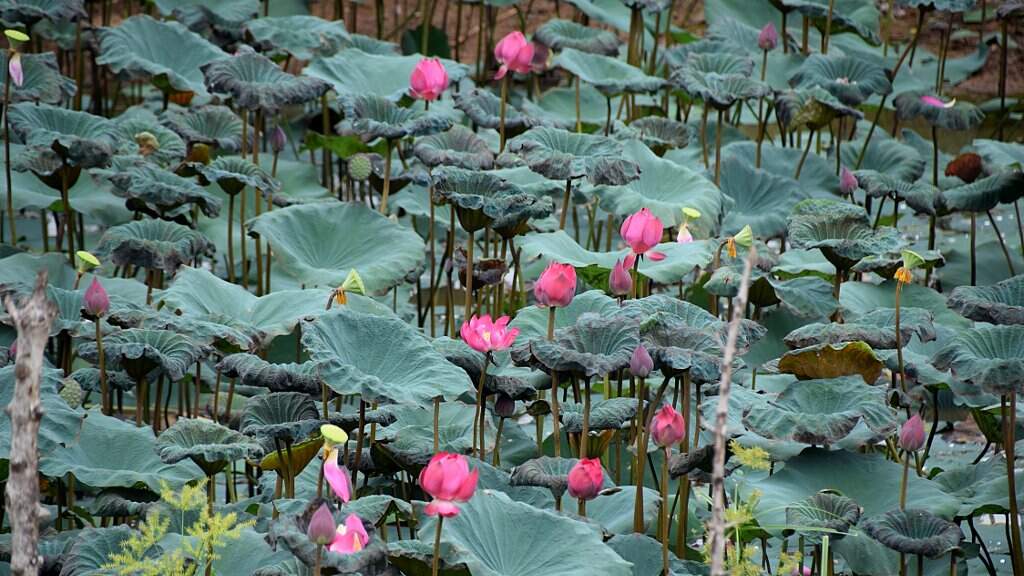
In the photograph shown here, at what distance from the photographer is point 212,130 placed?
133 inches

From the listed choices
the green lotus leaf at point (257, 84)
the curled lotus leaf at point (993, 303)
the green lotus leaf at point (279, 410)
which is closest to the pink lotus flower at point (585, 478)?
the green lotus leaf at point (279, 410)

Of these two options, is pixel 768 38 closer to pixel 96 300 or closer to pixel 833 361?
pixel 833 361

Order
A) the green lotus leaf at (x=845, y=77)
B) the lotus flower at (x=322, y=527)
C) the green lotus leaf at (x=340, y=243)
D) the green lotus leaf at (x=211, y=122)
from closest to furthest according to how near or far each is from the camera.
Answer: the lotus flower at (x=322, y=527)
the green lotus leaf at (x=340, y=243)
the green lotus leaf at (x=211, y=122)
the green lotus leaf at (x=845, y=77)

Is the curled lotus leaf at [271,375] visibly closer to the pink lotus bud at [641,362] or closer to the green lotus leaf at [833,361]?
the pink lotus bud at [641,362]

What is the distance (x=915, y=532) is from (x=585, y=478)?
532 mm

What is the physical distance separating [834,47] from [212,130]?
8.17 feet

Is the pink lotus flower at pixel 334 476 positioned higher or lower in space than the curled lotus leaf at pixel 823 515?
higher

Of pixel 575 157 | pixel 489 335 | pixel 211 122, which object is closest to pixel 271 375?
pixel 489 335

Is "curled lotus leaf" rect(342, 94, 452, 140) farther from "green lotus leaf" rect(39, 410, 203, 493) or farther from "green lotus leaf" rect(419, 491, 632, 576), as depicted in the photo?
"green lotus leaf" rect(419, 491, 632, 576)

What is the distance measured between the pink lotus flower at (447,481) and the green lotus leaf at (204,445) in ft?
1.49

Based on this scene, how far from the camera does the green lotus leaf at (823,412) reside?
1917 mm

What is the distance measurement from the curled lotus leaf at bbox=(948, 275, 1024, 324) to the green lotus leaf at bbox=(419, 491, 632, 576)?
0.83 metres

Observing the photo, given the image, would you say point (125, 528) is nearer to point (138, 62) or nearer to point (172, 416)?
point (172, 416)

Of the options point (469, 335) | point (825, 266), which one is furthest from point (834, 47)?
point (469, 335)
